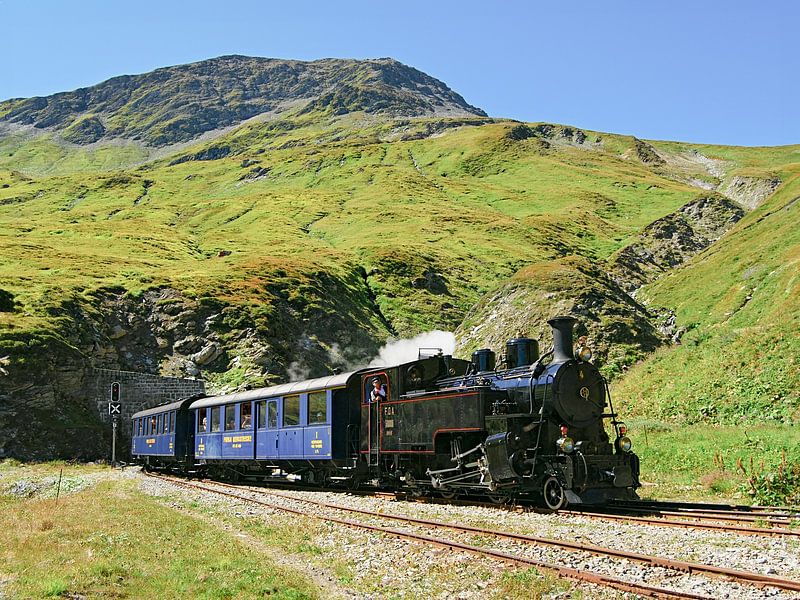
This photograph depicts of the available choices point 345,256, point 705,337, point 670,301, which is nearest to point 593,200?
point 345,256

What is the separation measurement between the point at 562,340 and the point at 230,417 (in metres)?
15.9

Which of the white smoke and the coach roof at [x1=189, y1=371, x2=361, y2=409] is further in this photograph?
the white smoke

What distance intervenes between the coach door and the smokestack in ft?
17.7

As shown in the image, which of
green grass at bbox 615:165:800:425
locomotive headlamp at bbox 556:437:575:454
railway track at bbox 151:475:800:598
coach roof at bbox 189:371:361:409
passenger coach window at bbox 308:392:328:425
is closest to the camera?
railway track at bbox 151:475:800:598

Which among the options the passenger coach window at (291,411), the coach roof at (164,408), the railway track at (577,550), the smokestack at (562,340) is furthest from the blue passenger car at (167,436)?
the smokestack at (562,340)

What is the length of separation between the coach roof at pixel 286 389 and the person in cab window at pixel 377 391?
3.91ft

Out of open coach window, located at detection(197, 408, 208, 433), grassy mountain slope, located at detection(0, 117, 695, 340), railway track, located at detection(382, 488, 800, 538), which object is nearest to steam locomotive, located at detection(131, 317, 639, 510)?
railway track, located at detection(382, 488, 800, 538)

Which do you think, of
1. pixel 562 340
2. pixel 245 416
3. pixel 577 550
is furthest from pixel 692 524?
pixel 245 416

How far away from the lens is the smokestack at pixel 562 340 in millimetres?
16297

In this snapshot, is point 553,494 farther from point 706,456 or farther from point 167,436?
point 167,436

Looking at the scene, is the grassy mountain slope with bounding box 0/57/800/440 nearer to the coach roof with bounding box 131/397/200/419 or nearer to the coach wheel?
the coach roof with bounding box 131/397/200/419

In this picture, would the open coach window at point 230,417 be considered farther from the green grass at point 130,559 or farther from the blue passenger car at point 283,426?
the green grass at point 130,559

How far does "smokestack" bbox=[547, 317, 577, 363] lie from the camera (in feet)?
53.5

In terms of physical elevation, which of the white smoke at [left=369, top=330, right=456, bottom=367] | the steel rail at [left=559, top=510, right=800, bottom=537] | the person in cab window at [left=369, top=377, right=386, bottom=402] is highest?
the white smoke at [left=369, top=330, right=456, bottom=367]
